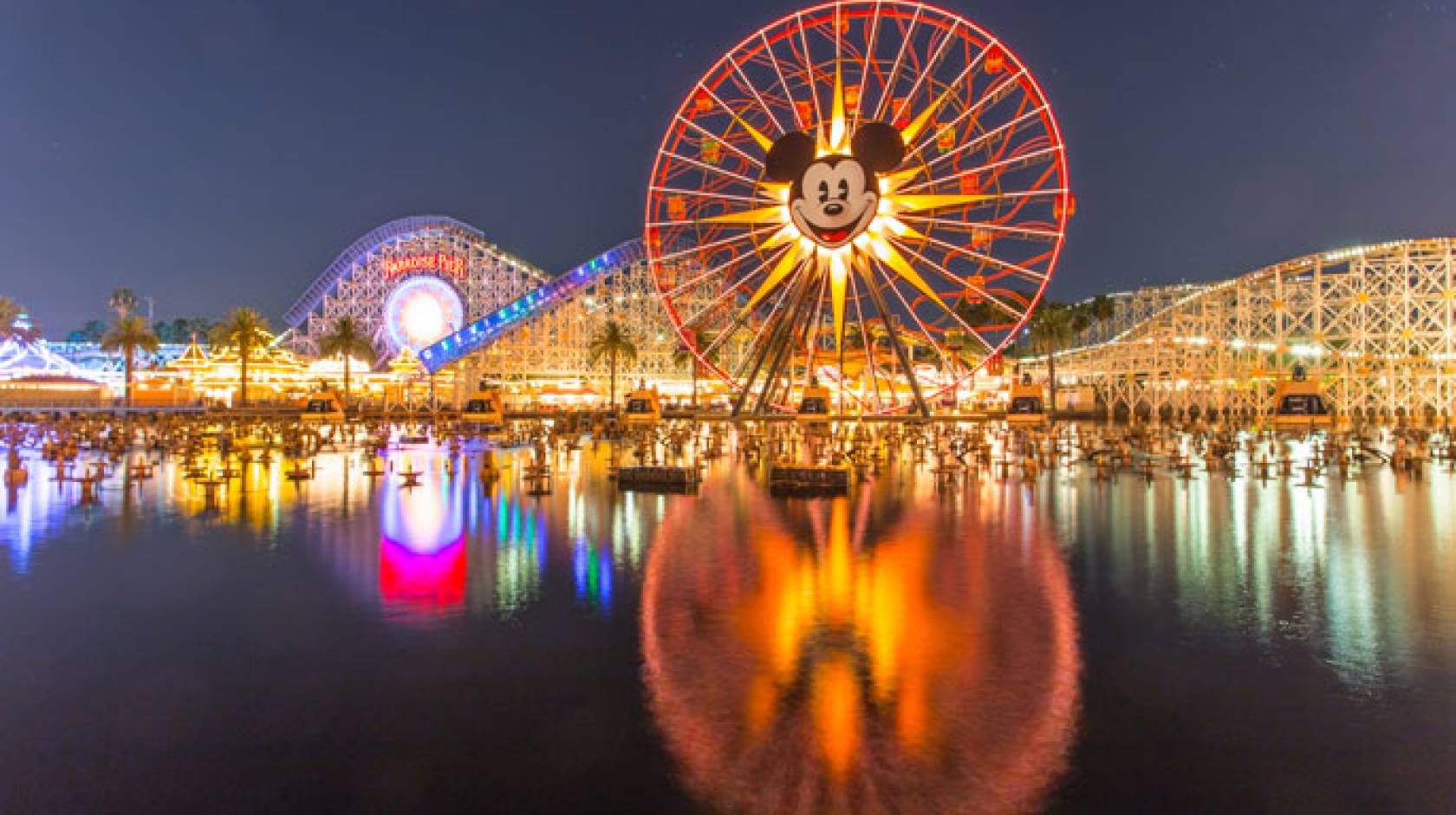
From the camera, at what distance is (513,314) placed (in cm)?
7181

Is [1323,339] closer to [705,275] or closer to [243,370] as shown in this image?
[705,275]

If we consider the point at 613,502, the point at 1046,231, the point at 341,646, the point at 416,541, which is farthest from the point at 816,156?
the point at 341,646

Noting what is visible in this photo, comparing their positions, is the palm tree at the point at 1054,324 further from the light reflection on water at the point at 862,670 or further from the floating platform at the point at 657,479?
the light reflection on water at the point at 862,670

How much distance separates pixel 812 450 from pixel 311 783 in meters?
33.5

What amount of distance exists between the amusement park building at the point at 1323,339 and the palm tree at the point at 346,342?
64.3 metres

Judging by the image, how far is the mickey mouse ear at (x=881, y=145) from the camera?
99.4 feet

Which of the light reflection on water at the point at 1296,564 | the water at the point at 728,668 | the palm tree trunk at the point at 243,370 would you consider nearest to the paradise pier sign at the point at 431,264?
the palm tree trunk at the point at 243,370

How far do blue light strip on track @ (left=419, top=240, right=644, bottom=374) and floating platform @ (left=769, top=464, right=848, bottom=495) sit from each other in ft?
168

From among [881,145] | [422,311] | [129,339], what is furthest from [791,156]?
[129,339]

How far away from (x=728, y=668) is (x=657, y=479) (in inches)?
628

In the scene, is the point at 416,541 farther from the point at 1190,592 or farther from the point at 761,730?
the point at 1190,592

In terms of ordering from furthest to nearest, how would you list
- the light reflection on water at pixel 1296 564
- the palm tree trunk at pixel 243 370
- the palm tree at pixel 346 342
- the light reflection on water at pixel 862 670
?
1. the palm tree at pixel 346 342
2. the palm tree trunk at pixel 243 370
3. the light reflection on water at pixel 1296 564
4. the light reflection on water at pixel 862 670

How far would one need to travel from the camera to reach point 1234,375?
2665 inches

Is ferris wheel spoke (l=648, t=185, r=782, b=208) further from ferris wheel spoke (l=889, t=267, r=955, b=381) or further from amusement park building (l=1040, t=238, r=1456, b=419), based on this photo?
amusement park building (l=1040, t=238, r=1456, b=419)
